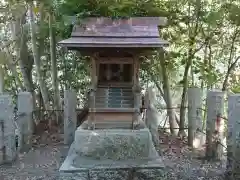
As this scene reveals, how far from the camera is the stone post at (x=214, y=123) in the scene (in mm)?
5793

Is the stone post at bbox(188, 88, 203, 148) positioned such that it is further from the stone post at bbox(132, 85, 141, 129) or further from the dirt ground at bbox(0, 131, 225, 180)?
the stone post at bbox(132, 85, 141, 129)

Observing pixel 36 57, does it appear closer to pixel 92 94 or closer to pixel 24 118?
pixel 24 118

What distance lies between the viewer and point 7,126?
579 cm

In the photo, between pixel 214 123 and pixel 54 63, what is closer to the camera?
pixel 214 123

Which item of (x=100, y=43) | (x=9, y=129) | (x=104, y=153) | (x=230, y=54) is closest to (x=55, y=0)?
(x=100, y=43)

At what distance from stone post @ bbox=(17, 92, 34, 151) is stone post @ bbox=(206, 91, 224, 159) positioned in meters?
3.31

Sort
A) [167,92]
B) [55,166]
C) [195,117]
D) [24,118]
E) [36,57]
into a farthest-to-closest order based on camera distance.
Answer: [167,92], [36,57], [195,117], [24,118], [55,166]

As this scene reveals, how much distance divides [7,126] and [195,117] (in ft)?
11.4

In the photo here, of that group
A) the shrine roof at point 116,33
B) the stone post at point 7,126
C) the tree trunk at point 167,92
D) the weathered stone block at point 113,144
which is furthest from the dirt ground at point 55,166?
the shrine roof at point 116,33

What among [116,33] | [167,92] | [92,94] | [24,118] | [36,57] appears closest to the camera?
[116,33]

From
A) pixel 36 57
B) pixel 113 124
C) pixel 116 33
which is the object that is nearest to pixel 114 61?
pixel 116 33

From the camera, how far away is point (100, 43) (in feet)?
17.0

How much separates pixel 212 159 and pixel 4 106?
3671mm

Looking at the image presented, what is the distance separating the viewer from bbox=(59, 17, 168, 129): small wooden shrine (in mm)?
5438
